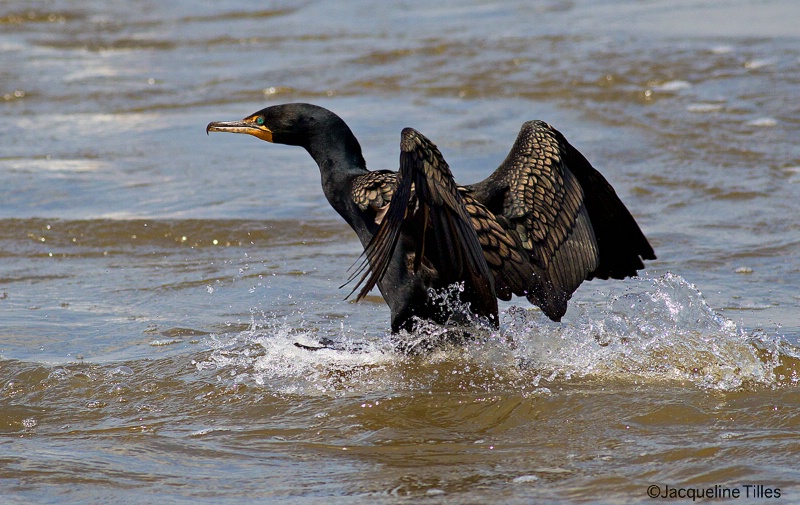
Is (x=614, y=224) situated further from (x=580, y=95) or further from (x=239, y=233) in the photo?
(x=580, y=95)

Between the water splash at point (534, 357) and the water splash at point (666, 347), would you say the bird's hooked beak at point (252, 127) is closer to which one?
the water splash at point (534, 357)

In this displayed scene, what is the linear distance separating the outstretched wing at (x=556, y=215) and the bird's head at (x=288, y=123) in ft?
2.44

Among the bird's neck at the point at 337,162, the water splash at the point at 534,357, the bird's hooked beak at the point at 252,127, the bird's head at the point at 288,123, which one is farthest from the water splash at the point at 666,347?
the bird's hooked beak at the point at 252,127

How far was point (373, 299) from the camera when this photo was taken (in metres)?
5.94

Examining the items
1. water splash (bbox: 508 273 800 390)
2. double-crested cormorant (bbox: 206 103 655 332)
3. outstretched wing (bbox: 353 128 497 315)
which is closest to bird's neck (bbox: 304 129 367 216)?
double-crested cormorant (bbox: 206 103 655 332)

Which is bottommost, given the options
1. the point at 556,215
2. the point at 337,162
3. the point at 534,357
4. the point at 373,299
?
the point at 534,357

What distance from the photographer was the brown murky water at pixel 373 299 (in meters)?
3.87

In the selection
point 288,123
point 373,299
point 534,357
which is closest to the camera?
point 534,357

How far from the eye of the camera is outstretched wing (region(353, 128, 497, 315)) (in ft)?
13.5

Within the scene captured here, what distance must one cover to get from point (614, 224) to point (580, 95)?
17.4 ft

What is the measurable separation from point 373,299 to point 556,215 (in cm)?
132

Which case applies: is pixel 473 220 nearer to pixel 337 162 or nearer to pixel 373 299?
pixel 337 162

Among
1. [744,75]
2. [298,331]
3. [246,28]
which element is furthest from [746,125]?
[246,28]

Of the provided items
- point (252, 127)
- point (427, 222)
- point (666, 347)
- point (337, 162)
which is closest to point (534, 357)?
point (666, 347)
